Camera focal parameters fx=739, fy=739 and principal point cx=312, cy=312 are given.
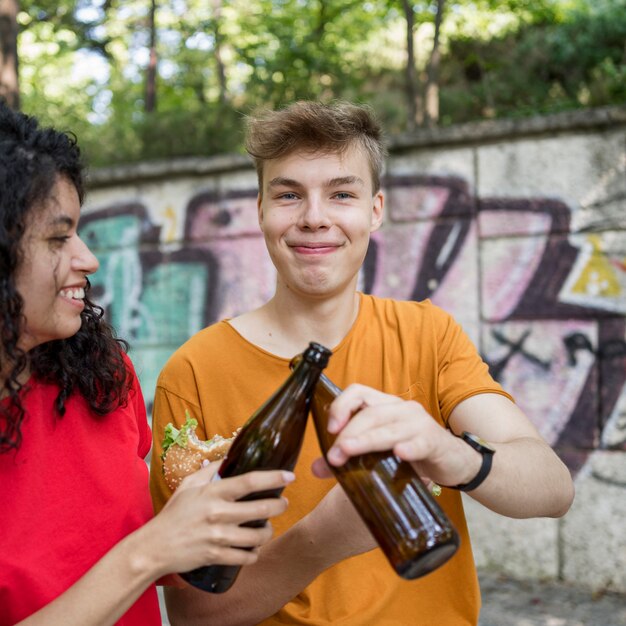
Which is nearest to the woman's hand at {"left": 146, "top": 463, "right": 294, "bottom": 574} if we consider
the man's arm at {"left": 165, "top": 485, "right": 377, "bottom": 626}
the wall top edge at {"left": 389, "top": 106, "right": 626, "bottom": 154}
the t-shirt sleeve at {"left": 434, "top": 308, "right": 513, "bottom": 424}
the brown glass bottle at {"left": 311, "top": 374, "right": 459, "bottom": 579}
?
the brown glass bottle at {"left": 311, "top": 374, "right": 459, "bottom": 579}

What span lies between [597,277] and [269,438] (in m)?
3.67

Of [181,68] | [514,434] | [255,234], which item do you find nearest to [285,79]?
[255,234]

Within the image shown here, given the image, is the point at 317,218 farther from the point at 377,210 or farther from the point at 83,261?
the point at 83,261

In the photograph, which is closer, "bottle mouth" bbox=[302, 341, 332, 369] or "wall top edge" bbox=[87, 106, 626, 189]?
"bottle mouth" bbox=[302, 341, 332, 369]

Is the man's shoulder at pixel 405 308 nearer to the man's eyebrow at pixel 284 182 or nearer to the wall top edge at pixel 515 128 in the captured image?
the man's eyebrow at pixel 284 182

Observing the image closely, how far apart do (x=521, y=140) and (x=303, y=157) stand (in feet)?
10.2

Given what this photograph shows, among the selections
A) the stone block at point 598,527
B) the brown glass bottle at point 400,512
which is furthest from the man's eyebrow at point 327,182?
the stone block at point 598,527

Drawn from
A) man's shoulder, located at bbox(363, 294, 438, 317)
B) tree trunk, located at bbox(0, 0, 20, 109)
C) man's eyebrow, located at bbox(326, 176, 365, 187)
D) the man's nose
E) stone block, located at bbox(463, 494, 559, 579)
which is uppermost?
tree trunk, located at bbox(0, 0, 20, 109)

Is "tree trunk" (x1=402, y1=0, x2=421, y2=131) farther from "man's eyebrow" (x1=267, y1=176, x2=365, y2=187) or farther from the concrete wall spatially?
"man's eyebrow" (x1=267, y1=176, x2=365, y2=187)

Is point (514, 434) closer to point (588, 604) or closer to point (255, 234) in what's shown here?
point (588, 604)

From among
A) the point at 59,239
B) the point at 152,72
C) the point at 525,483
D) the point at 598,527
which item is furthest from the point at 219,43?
the point at 525,483

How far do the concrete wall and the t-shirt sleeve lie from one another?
106 inches

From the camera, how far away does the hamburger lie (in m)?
1.65

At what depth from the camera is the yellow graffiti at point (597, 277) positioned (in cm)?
452
